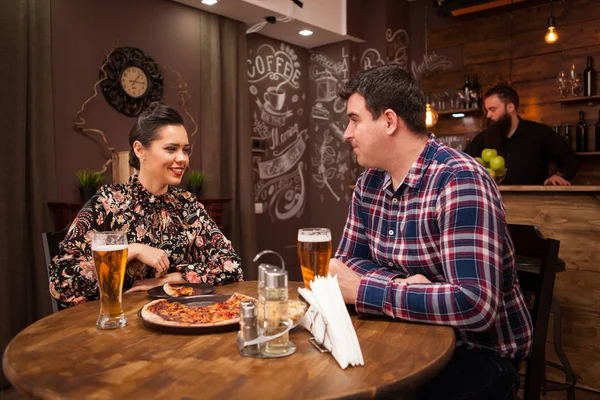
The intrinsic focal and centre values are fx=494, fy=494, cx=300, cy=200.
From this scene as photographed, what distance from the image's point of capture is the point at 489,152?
344 cm

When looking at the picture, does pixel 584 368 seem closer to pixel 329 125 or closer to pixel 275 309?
pixel 275 309

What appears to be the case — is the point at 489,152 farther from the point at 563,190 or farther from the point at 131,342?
the point at 131,342

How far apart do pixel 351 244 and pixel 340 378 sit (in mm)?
890

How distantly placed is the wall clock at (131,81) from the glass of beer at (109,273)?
9.62 feet

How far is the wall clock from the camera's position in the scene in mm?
3857

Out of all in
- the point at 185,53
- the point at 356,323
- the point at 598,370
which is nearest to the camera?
the point at 356,323

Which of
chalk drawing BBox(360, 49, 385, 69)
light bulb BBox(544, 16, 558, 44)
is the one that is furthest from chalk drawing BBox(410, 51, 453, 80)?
light bulb BBox(544, 16, 558, 44)

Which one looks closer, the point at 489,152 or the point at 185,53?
the point at 489,152

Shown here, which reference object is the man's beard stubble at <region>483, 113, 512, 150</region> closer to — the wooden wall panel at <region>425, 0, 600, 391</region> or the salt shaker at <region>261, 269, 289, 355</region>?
the wooden wall panel at <region>425, 0, 600, 391</region>

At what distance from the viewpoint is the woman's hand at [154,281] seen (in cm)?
171

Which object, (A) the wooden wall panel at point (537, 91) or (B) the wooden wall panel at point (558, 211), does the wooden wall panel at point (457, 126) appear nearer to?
(A) the wooden wall panel at point (537, 91)

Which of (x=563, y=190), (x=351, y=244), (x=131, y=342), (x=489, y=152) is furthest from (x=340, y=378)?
(x=489, y=152)

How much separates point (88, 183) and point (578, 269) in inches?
126

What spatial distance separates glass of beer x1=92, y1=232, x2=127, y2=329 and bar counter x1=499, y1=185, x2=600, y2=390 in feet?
8.43
